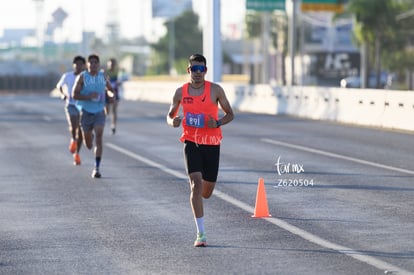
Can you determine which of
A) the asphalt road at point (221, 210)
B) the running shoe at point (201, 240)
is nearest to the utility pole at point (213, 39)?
the asphalt road at point (221, 210)

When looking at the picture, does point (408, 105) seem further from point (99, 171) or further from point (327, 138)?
point (99, 171)

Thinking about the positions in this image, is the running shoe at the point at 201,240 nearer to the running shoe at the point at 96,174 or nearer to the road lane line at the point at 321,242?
the road lane line at the point at 321,242

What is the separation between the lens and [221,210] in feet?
43.7

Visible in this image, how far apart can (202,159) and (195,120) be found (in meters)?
0.38

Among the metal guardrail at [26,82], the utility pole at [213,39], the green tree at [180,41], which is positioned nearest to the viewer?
the utility pole at [213,39]

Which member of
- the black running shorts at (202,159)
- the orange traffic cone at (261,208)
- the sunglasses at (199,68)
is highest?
the sunglasses at (199,68)

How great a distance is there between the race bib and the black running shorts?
0.59 ft

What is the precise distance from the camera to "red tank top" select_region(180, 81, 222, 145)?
1086 centimetres

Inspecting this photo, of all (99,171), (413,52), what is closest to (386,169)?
→ (99,171)

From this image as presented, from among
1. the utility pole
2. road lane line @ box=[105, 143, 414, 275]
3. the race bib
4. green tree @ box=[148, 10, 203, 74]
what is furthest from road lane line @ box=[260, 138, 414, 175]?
green tree @ box=[148, 10, 203, 74]

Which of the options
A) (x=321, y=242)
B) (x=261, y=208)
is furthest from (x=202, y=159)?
(x=261, y=208)

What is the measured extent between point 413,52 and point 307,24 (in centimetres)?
4296

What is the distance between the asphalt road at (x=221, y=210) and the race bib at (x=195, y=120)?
111cm

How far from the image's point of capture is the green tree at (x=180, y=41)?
6004 inches
